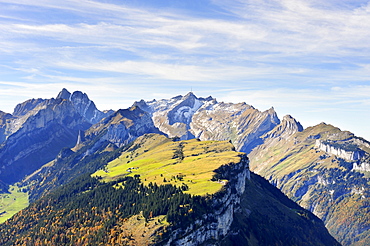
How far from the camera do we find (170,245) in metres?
199

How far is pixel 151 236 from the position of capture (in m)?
197

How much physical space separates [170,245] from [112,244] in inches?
1272

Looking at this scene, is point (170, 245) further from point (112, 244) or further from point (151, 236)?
point (112, 244)

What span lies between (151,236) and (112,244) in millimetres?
22676

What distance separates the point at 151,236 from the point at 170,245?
11847 mm

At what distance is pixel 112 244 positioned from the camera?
7859 inches

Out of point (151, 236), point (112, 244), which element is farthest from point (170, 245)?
point (112, 244)
